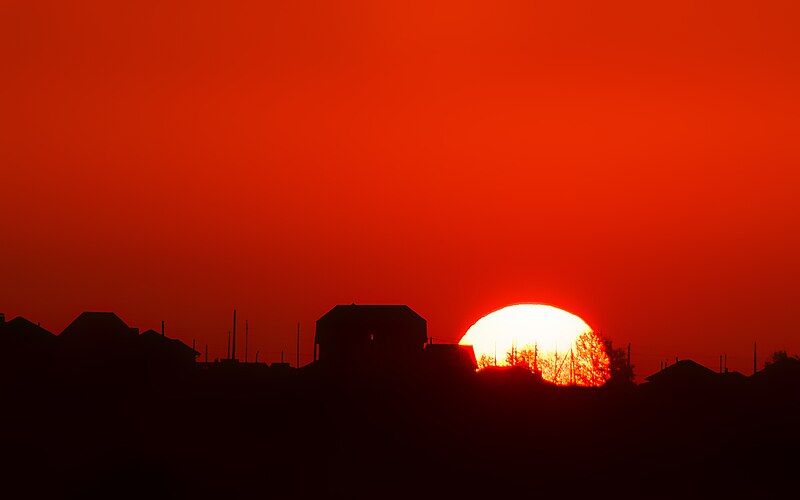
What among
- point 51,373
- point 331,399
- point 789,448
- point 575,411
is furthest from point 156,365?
point 789,448

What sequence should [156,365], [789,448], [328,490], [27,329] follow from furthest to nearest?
[27,329] < [156,365] < [789,448] < [328,490]

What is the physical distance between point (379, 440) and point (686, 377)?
157ft

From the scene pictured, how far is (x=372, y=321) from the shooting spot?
3339 inches

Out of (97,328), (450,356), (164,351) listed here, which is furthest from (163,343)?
(450,356)

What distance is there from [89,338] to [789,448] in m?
43.1

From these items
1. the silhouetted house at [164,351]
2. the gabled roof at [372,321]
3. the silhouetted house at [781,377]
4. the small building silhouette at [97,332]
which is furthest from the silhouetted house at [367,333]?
the silhouetted house at [781,377]

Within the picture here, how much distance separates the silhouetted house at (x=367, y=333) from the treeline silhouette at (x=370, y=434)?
8.91 meters

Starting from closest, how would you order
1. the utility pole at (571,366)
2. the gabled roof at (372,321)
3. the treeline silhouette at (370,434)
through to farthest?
the treeline silhouette at (370,434) → the gabled roof at (372,321) → the utility pole at (571,366)

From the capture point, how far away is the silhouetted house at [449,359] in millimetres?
72375

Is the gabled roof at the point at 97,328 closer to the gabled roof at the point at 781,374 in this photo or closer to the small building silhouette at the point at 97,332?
the small building silhouette at the point at 97,332

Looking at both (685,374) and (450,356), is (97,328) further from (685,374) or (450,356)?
(685,374)

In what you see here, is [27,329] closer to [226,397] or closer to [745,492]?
[226,397]

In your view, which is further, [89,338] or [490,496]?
[89,338]

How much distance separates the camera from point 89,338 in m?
77.5
